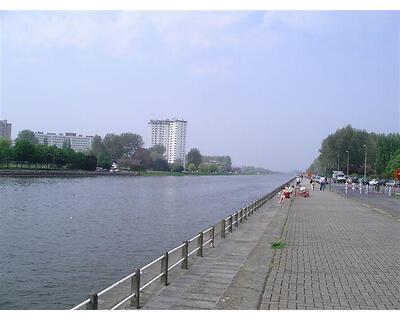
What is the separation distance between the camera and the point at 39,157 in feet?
319

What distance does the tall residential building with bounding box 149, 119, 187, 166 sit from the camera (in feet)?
504

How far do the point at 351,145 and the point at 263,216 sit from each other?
102477mm

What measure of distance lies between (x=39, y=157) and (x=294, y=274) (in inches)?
3716

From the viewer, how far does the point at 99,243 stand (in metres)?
17.6

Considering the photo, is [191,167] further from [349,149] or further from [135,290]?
[135,290]

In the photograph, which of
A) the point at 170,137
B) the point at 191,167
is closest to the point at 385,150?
the point at 170,137

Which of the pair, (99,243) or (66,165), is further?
(66,165)

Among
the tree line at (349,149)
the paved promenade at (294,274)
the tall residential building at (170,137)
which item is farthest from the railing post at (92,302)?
the tall residential building at (170,137)

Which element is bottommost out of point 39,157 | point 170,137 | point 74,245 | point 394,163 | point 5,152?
point 74,245

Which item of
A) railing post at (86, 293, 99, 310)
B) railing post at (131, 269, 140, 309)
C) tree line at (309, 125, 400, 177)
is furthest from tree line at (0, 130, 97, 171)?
railing post at (86, 293, 99, 310)

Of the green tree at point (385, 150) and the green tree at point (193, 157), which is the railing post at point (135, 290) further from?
the green tree at point (193, 157)

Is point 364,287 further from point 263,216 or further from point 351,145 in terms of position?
point 351,145
